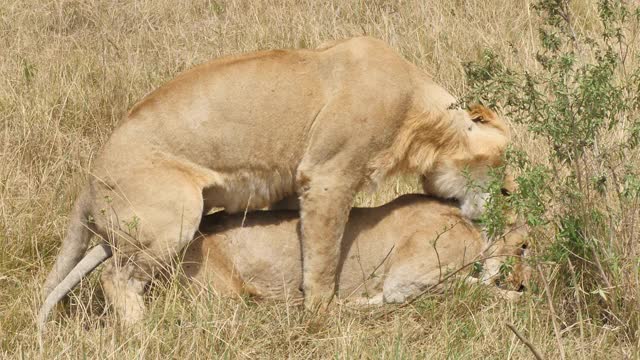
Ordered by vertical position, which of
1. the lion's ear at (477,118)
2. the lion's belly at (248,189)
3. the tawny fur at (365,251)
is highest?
the lion's ear at (477,118)

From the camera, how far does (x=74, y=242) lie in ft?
17.7

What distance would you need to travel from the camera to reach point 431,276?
5473mm

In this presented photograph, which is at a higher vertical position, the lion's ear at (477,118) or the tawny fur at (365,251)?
the lion's ear at (477,118)

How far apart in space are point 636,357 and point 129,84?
4584mm

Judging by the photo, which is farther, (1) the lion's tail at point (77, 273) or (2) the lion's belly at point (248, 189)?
(2) the lion's belly at point (248, 189)

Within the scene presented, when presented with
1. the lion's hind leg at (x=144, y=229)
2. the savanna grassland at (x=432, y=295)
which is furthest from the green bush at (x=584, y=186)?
the lion's hind leg at (x=144, y=229)

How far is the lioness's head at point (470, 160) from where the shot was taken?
560cm

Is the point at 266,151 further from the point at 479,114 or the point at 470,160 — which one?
the point at 479,114


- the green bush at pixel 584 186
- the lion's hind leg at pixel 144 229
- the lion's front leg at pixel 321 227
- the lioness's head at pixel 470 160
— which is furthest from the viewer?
the lioness's head at pixel 470 160

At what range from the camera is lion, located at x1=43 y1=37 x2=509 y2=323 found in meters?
5.07

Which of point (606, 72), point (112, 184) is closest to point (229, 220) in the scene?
point (112, 184)

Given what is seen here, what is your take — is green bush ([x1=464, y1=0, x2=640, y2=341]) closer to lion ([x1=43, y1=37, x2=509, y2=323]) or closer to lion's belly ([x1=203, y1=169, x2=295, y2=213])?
lion ([x1=43, y1=37, x2=509, y2=323])

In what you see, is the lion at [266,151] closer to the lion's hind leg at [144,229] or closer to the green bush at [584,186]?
the lion's hind leg at [144,229]

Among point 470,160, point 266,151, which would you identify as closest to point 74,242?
point 266,151
